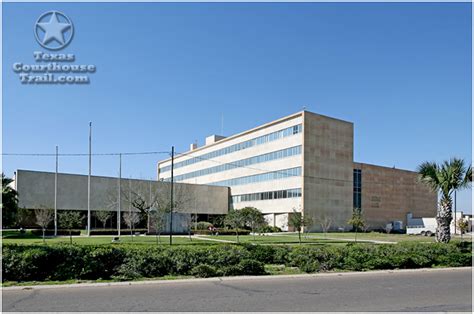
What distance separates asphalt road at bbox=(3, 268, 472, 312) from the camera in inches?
357

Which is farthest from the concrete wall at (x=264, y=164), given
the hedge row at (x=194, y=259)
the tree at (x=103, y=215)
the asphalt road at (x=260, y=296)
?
the asphalt road at (x=260, y=296)

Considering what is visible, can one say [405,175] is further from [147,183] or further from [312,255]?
[312,255]

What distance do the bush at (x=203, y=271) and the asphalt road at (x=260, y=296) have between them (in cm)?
70

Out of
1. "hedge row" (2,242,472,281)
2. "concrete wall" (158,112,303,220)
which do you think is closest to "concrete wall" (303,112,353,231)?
"concrete wall" (158,112,303,220)

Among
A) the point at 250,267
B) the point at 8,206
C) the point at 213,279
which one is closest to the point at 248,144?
the point at 8,206

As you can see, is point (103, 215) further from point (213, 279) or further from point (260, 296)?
point (260, 296)

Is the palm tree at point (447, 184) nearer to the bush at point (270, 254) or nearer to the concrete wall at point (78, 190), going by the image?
the bush at point (270, 254)

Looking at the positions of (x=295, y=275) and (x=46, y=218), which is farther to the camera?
(x=46, y=218)

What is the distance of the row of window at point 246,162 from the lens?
225 feet

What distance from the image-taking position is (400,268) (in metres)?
16.5

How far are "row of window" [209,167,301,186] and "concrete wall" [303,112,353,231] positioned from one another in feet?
7.79

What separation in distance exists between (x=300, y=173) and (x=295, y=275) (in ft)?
172

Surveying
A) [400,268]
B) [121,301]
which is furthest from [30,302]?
[400,268]

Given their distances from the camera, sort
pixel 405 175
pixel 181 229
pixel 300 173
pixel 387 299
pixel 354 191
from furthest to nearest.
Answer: pixel 405 175 < pixel 354 191 < pixel 300 173 < pixel 181 229 < pixel 387 299
